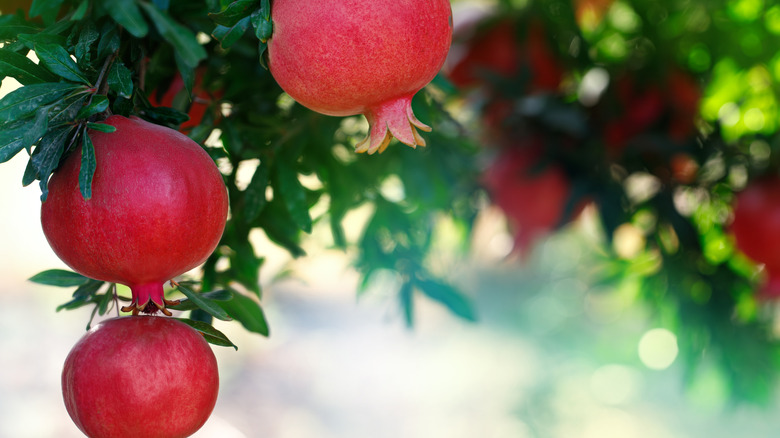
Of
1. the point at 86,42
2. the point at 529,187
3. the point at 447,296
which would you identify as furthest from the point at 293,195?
the point at 529,187

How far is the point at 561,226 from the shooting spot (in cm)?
81

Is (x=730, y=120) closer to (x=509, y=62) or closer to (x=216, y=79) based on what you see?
(x=509, y=62)

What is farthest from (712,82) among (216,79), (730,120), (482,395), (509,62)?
(482,395)

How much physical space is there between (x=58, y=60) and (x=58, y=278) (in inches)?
4.0

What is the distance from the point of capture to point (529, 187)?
0.80m

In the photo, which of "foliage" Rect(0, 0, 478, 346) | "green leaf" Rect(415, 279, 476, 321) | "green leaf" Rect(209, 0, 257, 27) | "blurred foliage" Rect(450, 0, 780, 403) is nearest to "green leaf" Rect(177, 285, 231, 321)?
"foliage" Rect(0, 0, 478, 346)

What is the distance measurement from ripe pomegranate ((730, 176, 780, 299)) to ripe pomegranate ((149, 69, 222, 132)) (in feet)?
1.70

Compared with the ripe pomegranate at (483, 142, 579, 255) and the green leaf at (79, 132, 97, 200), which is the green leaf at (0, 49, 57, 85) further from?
the ripe pomegranate at (483, 142, 579, 255)

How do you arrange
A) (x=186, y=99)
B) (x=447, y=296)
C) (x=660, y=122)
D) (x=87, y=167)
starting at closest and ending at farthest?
1. (x=87, y=167)
2. (x=186, y=99)
3. (x=447, y=296)
4. (x=660, y=122)

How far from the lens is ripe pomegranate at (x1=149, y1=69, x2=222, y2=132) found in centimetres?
38

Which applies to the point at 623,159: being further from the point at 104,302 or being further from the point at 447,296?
the point at 104,302

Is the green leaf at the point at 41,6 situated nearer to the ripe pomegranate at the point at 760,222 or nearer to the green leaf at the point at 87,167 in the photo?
the green leaf at the point at 87,167

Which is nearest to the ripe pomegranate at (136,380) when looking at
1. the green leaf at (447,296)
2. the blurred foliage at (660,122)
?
the green leaf at (447,296)

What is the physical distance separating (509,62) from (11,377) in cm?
142
